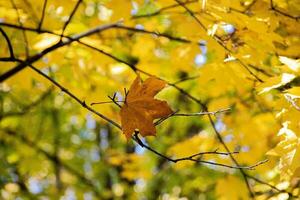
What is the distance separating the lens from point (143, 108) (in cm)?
104

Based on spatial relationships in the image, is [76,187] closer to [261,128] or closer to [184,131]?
[184,131]

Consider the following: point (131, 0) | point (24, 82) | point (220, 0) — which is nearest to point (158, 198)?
point (24, 82)

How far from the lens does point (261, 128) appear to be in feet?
8.15

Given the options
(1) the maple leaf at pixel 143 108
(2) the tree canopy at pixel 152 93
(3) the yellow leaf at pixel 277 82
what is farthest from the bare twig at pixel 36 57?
(3) the yellow leaf at pixel 277 82

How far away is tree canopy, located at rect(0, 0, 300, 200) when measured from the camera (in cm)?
113

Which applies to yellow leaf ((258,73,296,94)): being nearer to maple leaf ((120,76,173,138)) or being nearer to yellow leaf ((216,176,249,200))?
maple leaf ((120,76,173,138))

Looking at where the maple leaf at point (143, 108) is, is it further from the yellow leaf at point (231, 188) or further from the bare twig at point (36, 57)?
the yellow leaf at point (231, 188)

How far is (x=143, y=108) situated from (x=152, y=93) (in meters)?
0.04

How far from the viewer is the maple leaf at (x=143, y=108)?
40.4 inches

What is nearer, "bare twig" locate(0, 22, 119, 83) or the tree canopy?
the tree canopy

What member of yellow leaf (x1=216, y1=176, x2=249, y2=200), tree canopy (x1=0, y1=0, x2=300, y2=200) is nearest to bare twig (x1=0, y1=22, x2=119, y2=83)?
tree canopy (x1=0, y1=0, x2=300, y2=200)

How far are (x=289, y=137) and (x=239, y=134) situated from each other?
1191 mm

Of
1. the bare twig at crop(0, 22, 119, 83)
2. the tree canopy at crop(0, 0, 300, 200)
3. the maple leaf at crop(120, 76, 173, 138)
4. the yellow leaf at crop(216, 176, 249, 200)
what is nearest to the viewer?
the maple leaf at crop(120, 76, 173, 138)

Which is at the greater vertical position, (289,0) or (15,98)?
(15,98)
